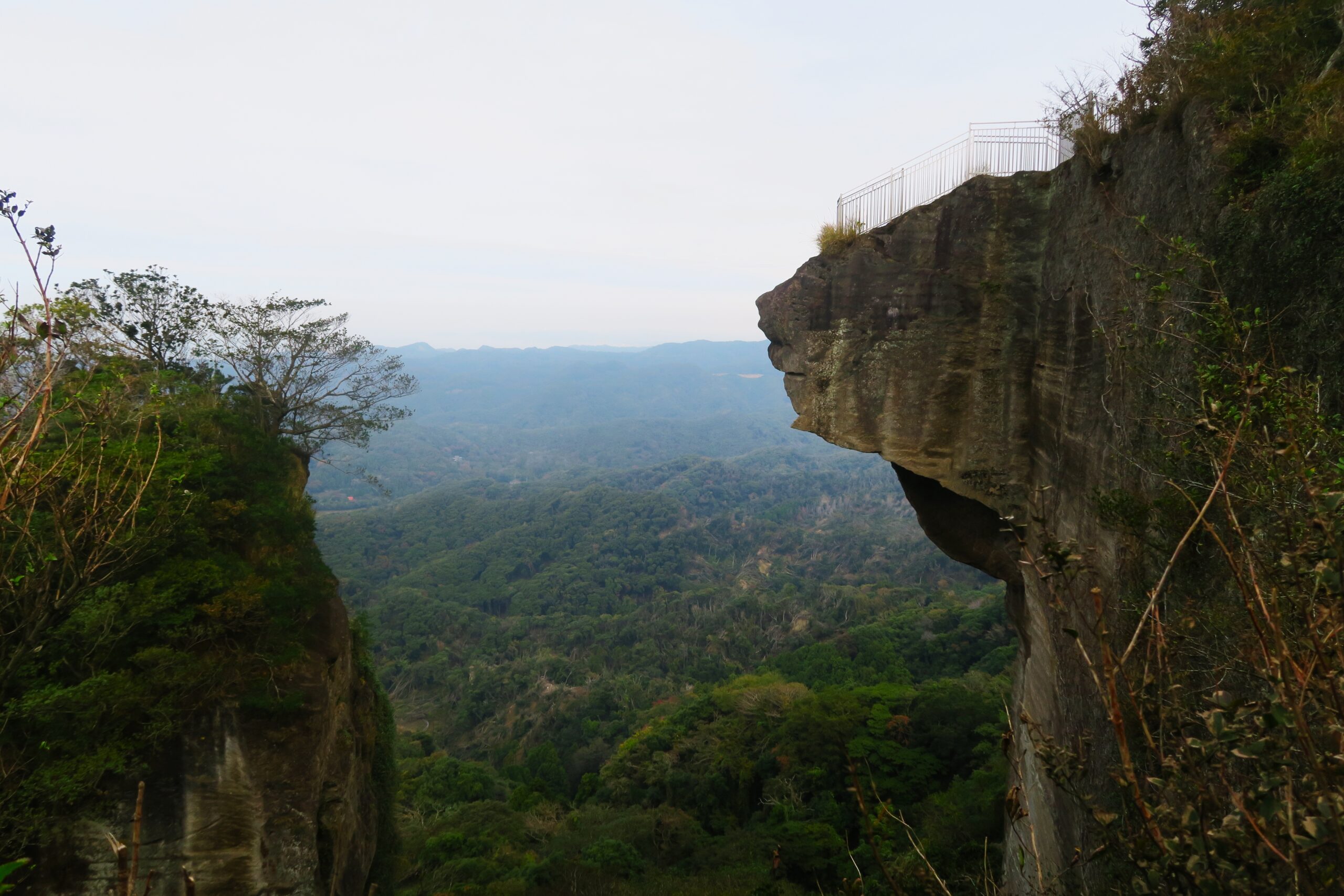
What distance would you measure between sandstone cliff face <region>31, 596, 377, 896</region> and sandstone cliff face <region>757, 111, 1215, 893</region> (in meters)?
7.80

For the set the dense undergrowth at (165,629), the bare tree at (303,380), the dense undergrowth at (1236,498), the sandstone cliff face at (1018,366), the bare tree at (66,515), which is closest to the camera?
the dense undergrowth at (1236,498)

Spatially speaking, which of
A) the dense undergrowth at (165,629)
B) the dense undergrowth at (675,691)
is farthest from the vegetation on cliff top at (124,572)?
the dense undergrowth at (675,691)

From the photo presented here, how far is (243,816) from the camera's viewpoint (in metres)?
7.88

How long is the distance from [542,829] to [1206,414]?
20.2 meters

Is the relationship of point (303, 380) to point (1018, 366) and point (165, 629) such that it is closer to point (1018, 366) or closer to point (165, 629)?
point (165, 629)

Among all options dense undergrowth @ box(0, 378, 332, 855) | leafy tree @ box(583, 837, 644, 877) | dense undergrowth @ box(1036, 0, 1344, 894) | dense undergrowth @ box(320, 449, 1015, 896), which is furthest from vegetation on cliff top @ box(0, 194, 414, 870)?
leafy tree @ box(583, 837, 644, 877)

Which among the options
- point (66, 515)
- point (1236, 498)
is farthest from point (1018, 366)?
point (66, 515)

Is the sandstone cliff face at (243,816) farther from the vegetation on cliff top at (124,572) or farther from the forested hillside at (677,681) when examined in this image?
the forested hillside at (677,681)

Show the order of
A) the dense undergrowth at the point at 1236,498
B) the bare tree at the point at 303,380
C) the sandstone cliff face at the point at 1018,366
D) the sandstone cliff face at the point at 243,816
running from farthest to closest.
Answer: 1. the bare tree at the point at 303,380
2. the sandstone cliff face at the point at 243,816
3. the sandstone cliff face at the point at 1018,366
4. the dense undergrowth at the point at 1236,498

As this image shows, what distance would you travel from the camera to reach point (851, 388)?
28.7 feet

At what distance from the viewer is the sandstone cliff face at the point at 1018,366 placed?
550cm

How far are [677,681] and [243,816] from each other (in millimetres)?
31546

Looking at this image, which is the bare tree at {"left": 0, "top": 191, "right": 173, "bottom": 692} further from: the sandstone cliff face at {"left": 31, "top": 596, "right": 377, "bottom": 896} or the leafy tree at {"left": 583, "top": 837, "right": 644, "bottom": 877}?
the leafy tree at {"left": 583, "top": 837, "right": 644, "bottom": 877}

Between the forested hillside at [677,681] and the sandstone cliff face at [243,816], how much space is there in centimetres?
656
